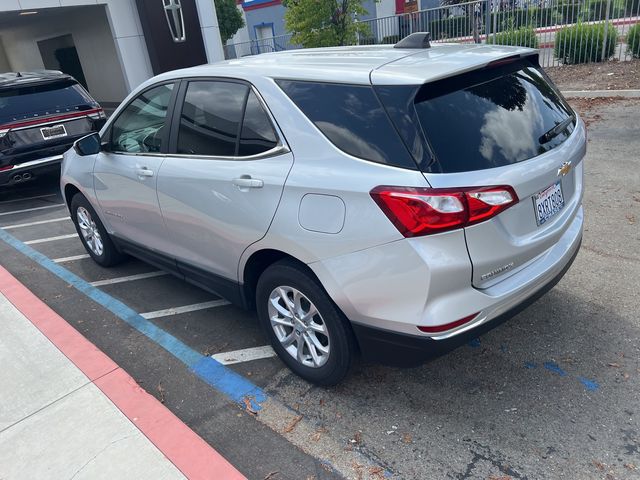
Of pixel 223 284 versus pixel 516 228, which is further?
pixel 223 284

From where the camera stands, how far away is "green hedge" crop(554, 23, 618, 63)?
38.7 ft

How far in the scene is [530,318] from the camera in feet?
12.0

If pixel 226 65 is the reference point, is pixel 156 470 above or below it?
below

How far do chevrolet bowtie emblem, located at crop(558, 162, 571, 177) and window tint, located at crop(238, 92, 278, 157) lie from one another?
1533 millimetres

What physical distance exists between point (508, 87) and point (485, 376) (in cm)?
165

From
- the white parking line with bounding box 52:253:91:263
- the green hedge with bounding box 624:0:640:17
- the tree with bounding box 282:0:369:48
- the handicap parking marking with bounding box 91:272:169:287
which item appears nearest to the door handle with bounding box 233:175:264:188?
the handicap parking marking with bounding box 91:272:169:287

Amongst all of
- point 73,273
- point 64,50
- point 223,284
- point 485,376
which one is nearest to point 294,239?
point 223,284

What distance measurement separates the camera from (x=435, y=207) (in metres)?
2.38

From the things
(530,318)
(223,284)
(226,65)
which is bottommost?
(530,318)

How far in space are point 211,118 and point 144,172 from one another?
0.81m

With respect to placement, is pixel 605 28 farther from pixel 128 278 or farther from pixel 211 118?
pixel 128 278

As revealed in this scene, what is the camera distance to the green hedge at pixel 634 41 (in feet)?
37.2

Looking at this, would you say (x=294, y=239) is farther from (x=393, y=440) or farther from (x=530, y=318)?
(x=530, y=318)

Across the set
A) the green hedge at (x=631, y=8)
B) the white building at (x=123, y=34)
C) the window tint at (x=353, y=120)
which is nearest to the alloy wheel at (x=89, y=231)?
the window tint at (x=353, y=120)
